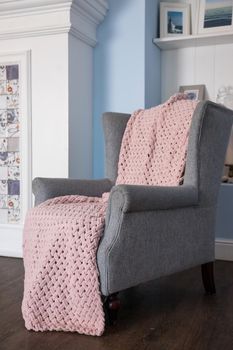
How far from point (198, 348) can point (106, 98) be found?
1.81 metres

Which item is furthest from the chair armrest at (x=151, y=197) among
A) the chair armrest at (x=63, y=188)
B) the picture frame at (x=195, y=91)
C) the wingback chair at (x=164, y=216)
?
the picture frame at (x=195, y=91)

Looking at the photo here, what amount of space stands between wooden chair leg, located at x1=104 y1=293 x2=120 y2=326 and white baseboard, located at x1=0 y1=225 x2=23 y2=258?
1.22 metres

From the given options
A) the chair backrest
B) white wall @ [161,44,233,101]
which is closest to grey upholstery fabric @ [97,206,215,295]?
the chair backrest

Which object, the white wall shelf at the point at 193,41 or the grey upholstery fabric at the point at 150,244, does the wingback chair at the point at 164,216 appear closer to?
the grey upholstery fabric at the point at 150,244

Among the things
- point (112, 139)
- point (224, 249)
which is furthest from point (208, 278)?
point (112, 139)

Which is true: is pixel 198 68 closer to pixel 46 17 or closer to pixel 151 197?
pixel 46 17

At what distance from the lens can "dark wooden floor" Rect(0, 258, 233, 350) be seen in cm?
135

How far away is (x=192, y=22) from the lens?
276 cm

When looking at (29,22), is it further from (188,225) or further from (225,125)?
(188,225)

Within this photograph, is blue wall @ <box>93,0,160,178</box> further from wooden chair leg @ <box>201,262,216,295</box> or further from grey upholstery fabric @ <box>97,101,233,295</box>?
wooden chair leg @ <box>201,262,216,295</box>

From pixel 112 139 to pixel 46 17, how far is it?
90 cm

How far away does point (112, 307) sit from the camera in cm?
147

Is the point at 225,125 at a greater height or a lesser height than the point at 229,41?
lesser

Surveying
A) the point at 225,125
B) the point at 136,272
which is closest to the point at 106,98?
the point at 225,125
